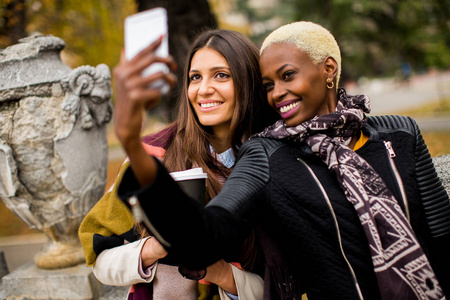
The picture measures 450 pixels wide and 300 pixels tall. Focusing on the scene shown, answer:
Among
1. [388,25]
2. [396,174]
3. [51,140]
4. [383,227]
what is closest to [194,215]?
[383,227]

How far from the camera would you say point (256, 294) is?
6.95 feet

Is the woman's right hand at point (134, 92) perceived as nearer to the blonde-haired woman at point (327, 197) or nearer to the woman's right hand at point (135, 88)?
the woman's right hand at point (135, 88)

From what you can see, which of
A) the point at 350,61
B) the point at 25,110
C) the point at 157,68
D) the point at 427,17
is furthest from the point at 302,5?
the point at 157,68

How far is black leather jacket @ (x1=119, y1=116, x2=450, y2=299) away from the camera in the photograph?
5.04ft

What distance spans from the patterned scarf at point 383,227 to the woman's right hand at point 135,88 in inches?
36.5

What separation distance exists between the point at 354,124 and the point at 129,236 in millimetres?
1352

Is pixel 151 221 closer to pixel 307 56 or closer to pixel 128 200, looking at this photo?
pixel 128 200

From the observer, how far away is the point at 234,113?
2.40m

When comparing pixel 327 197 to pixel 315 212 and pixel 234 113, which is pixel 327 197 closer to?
pixel 315 212

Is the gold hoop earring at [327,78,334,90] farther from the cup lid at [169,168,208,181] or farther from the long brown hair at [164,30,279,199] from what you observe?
the cup lid at [169,168,208,181]

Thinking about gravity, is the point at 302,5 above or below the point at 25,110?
above

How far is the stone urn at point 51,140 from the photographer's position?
3281 mm

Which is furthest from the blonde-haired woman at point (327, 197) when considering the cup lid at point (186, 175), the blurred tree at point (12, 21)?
the blurred tree at point (12, 21)

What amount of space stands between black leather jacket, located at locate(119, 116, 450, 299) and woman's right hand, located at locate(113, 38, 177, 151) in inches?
13.0
